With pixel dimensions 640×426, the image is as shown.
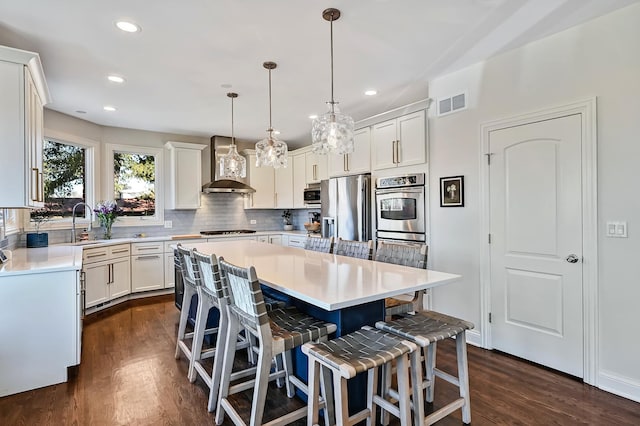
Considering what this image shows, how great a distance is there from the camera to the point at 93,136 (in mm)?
4891

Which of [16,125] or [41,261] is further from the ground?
[16,125]

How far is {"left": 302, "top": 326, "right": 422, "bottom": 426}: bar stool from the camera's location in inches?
58.0

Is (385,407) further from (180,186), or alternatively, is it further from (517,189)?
(180,186)

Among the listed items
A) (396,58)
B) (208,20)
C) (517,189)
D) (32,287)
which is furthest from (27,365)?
(517,189)

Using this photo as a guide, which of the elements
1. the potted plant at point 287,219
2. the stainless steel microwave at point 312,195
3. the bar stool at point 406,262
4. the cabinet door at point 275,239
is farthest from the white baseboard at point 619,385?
the potted plant at point 287,219

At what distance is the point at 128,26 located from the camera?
239 cm

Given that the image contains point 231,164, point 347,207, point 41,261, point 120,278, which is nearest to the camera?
point 41,261

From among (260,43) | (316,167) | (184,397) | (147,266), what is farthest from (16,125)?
(316,167)

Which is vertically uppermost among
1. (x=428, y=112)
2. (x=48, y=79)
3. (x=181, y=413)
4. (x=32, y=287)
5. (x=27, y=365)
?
(x=48, y=79)

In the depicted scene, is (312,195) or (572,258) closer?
(572,258)

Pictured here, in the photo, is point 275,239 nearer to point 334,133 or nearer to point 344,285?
point 334,133

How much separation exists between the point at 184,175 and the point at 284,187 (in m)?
1.70

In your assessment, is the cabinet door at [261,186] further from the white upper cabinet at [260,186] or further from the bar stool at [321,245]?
the bar stool at [321,245]

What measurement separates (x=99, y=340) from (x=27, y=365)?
3.05 ft
